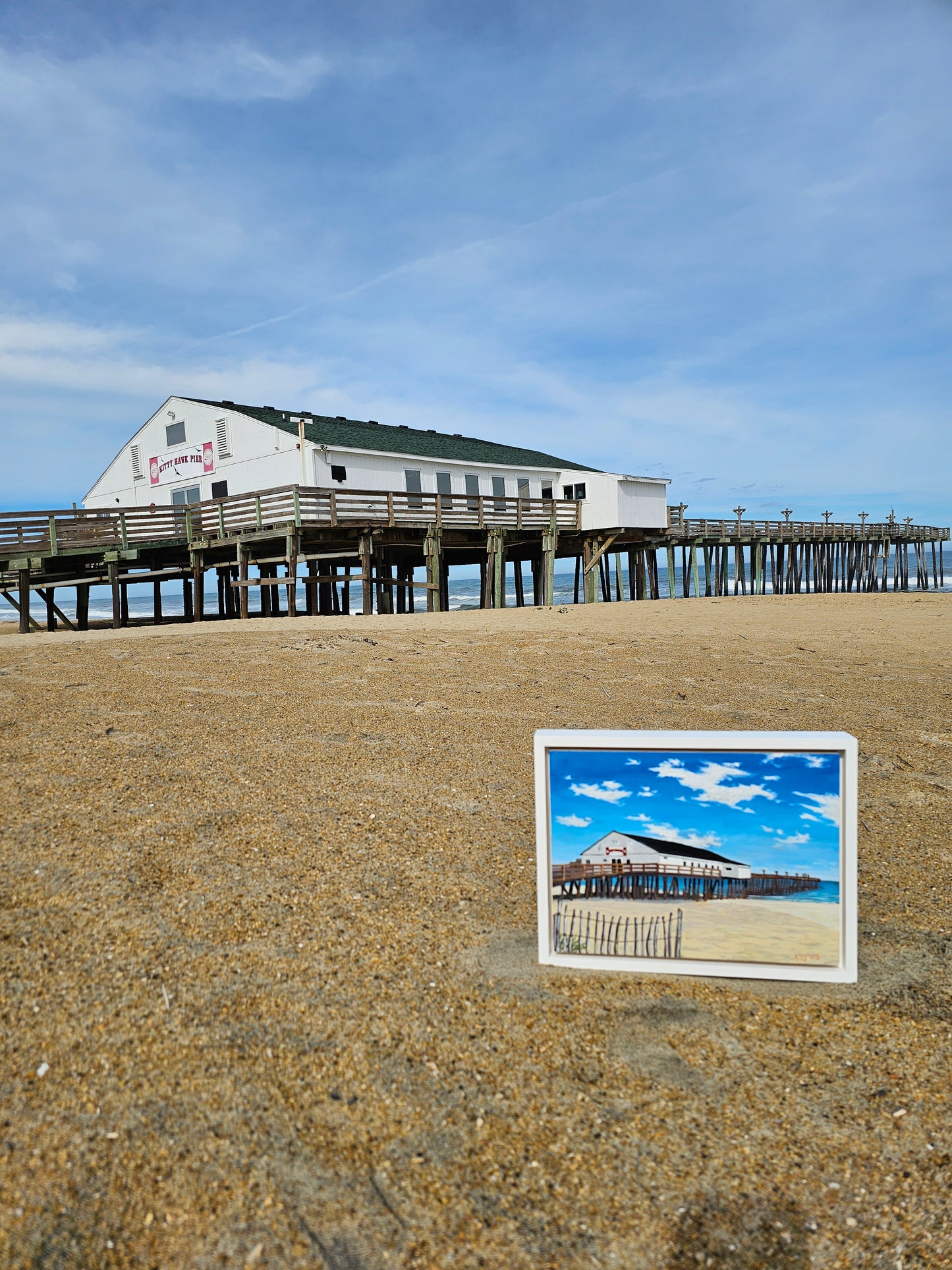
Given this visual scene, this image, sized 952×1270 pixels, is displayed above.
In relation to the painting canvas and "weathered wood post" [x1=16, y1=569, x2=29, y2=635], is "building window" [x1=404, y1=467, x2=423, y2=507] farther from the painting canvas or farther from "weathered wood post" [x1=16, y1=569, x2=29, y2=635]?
the painting canvas

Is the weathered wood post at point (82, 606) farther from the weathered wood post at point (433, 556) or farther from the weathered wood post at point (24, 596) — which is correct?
the weathered wood post at point (433, 556)

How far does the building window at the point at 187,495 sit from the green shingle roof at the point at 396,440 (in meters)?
2.91

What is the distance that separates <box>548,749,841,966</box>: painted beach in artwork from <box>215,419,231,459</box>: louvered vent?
1031 inches

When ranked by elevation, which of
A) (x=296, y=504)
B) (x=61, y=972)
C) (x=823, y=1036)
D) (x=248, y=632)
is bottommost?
(x=823, y=1036)

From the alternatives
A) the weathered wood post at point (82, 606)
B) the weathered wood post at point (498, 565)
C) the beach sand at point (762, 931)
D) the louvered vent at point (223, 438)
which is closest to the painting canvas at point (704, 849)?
the beach sand at point (762, 931)

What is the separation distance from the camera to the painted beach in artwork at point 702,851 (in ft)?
9.73

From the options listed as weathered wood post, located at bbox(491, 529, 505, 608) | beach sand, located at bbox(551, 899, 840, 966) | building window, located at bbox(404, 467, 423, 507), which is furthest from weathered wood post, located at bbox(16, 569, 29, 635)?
beach sand, located at bbox(551, 899, 840, 966)

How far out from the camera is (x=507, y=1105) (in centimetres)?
240

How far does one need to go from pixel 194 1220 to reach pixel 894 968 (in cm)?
266

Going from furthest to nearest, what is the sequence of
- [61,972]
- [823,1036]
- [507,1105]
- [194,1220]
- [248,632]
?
[248,632], [61,972], [823,1036], [507,1105], [194,1220]

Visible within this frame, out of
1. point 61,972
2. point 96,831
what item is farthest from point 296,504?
point 61,972

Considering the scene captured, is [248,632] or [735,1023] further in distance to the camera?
[248,632]

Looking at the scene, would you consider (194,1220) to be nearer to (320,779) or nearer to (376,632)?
(320,779)

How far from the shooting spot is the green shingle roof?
87.3 feet
